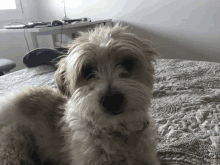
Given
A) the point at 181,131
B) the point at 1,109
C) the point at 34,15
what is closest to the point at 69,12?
the point at 34,15

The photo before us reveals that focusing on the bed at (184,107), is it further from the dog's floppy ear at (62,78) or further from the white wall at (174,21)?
the white wall at (174,21)

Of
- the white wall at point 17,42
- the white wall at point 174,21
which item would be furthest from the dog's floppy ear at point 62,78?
the white wall at point 17,42

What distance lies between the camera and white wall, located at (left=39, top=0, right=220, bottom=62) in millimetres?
3775

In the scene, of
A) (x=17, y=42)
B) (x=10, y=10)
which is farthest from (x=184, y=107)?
(x=10, y=10)

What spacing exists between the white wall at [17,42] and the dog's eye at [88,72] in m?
5.03

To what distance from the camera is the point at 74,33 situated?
4328mm

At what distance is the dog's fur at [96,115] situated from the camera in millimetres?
996

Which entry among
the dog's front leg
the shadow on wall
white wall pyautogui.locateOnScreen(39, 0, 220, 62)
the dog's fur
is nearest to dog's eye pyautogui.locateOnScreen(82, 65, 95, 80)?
the dog's fur

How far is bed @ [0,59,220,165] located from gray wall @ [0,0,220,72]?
2.04m

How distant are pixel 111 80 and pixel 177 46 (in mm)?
3689

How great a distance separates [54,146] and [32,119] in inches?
10.5

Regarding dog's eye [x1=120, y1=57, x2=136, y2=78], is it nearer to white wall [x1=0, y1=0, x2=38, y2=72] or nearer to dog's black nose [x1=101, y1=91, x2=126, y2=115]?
dog's black nose [x1=101, y1=91, x2=126, y2=115]

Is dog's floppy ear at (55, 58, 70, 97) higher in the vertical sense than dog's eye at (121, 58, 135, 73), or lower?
lower

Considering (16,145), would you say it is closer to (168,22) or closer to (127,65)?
(127,65)
